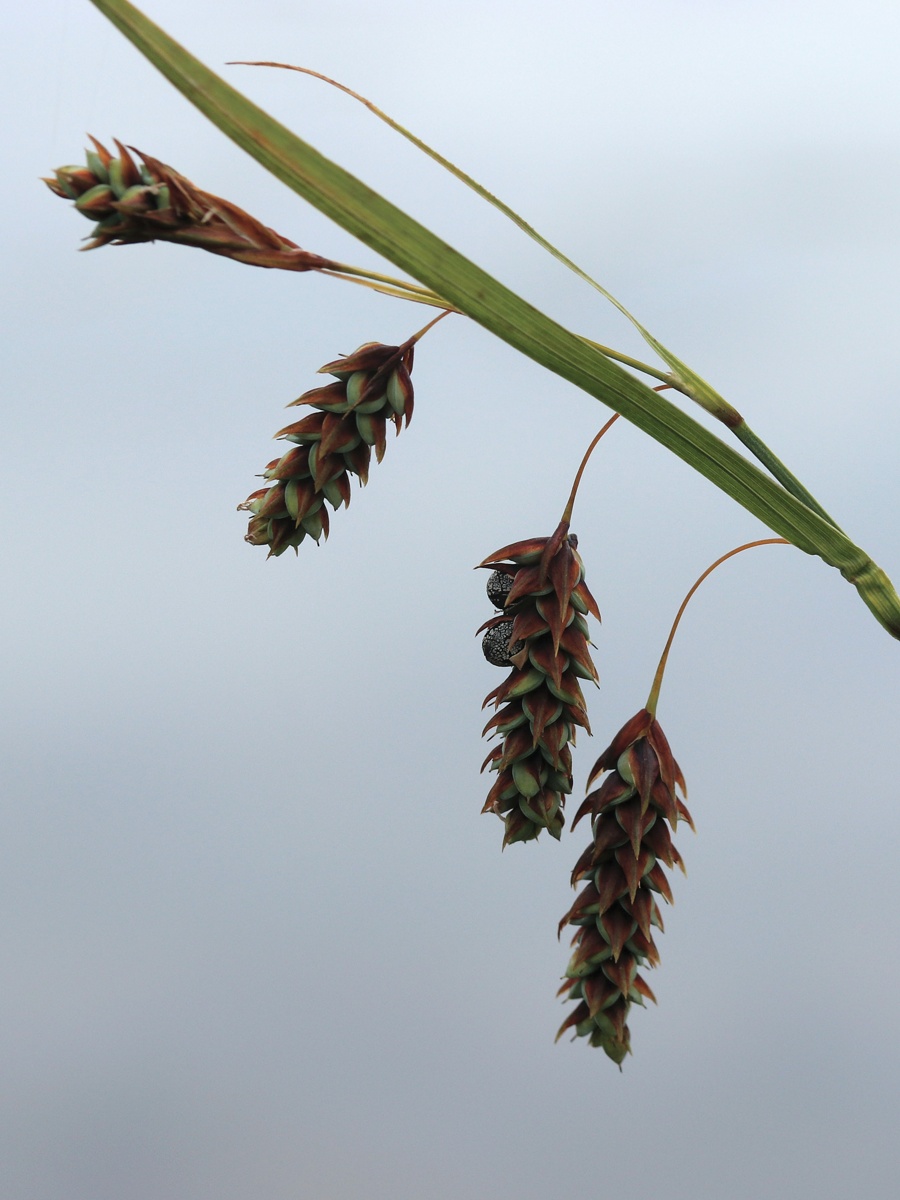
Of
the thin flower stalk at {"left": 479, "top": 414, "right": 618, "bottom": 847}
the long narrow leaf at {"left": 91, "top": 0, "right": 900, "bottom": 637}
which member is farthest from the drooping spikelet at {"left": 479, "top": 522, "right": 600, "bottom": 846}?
the long narrow leaf at {"left": 91, "top": 0, "right": 900, "bottom": 637}

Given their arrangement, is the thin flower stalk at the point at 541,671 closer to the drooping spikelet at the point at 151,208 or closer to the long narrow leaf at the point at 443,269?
the long narrow leaf at the point at 443,269

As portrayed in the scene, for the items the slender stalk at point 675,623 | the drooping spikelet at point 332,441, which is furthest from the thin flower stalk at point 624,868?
the drooping spikelet at point 332,441

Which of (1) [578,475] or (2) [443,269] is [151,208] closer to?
(2) [443,269]

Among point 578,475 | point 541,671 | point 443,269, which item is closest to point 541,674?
point 541,671

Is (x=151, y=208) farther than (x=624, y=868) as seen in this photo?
Result: No

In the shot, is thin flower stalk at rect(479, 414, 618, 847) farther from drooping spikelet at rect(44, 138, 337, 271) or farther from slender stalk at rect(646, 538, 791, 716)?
drooping spikelet at rect(44, 138, 337, 271)

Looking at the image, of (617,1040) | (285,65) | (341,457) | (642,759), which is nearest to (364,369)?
(341,457)
